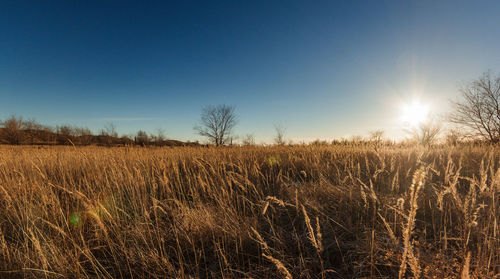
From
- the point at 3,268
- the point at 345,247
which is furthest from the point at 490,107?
the point at 3,268

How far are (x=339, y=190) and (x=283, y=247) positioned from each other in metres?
1.52

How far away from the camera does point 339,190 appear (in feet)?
9.83

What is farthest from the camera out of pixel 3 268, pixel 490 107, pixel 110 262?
pixel 490 107

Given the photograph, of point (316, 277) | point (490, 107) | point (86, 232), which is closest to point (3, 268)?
point (86, 232)

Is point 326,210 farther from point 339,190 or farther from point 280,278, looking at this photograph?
point 280,278

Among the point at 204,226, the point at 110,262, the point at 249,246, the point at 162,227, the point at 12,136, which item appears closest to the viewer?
the point at 110,262

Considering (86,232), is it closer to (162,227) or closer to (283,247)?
(162,227)

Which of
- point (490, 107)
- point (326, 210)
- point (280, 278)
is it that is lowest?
point (280, 278)

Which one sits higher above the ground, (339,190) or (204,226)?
(339,190)

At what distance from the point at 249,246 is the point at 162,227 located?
1.10 metres

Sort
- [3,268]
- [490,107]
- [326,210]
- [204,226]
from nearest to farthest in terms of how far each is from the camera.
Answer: [3,268] < [204,226] < [326,210] < [490,107]

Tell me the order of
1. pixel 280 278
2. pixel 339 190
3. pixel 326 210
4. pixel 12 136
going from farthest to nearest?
pixel 12 136 → pixel 339 190 → pixel 326 210 → pixel 280 278

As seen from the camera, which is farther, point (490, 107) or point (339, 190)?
point (490, 107)

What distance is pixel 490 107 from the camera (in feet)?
50.7
